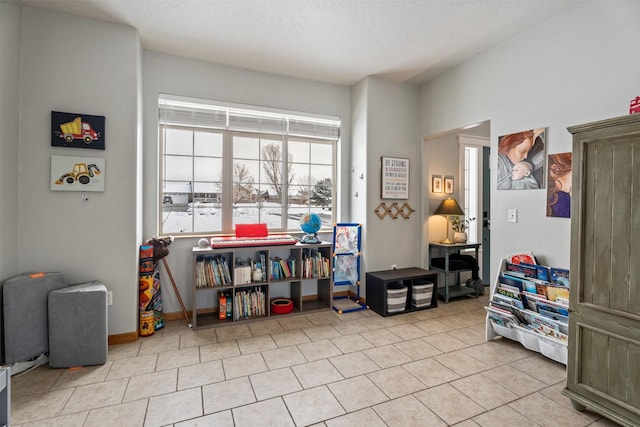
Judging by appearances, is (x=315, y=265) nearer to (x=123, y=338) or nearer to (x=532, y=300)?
(x=123, y=338)

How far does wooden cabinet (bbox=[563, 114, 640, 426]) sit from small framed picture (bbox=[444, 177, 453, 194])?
8.69 ft

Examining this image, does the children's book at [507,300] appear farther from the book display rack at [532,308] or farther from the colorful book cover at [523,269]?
the colorful book cover at [523,269]

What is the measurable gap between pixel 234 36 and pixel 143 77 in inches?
44.6

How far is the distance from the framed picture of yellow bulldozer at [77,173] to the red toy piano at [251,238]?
3.99 ft

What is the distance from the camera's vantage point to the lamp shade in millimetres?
4261

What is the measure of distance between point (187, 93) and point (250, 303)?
2508 millimetres

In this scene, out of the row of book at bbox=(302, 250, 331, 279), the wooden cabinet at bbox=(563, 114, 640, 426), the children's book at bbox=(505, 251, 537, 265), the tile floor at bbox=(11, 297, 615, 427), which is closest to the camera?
the wooden cabinet at bbox=(563, 114, 640, 426)

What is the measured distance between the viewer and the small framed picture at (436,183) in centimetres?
454

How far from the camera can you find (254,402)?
204cm

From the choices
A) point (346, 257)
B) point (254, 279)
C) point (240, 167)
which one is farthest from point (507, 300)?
point (240, 167)

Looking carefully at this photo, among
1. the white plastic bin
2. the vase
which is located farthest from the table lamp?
the white plastic bin

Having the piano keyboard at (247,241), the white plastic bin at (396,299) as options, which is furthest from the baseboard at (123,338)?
the white plastic bin at (396,299)

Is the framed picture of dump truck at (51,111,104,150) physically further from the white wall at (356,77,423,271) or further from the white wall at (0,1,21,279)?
the white wall at (356,77,423,271)

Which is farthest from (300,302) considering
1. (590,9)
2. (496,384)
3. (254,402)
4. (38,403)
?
(590,9)
